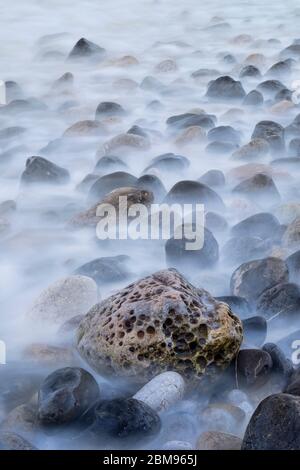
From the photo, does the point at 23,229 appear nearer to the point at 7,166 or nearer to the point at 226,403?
the point at 7,166

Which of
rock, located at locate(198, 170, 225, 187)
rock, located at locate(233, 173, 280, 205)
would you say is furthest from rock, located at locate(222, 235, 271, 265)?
rock, located at locate(198, 170, 225, 187)

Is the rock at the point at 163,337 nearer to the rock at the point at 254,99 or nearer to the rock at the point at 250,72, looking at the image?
the rock at the point at 254,99

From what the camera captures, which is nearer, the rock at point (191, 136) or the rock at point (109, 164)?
the rock at point (109, 164)

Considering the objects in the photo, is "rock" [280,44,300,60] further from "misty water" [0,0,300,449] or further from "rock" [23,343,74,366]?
"rock" [23,343,74,366]

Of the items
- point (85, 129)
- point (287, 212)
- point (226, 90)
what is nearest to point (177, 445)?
point (287, 212)

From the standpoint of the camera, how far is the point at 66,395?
2021 mm

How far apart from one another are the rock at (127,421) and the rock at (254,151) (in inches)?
97.5

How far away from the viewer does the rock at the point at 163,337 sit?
2.12 meters

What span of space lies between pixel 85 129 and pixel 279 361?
9.61ft

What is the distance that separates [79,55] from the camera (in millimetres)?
7008

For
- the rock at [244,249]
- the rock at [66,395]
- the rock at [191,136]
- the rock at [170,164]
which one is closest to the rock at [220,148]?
the rock at [191,136]

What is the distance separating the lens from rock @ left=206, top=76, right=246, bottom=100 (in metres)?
5.41

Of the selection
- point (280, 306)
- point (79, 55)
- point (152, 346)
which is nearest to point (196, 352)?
point (152, 346)

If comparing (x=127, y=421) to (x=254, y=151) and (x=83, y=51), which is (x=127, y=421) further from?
(x=83, y=51)
